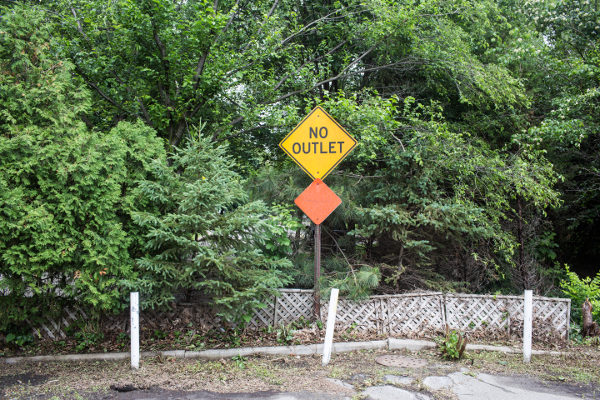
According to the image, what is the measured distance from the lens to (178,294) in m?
6.36

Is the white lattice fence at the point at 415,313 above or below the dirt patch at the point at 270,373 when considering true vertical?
above

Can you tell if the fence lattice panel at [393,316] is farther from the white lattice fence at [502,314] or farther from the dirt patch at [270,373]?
the dirt patch at [270,373]

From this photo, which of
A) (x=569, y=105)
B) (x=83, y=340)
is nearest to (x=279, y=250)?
(x=83, y=340)

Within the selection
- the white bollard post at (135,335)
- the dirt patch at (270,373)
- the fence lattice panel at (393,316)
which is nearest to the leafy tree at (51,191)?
the white bollard post at (135,335)

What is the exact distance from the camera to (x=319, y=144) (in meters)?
6.07

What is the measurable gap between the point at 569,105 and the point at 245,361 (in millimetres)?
8491

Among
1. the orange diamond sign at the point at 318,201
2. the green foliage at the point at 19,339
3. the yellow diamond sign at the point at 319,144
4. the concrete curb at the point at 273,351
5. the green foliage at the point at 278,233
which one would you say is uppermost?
the yellow diamond sign at the point at 319,144

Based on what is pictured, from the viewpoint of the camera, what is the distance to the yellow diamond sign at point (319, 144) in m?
6.01

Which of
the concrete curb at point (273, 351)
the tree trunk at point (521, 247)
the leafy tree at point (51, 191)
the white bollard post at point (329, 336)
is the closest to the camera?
the leafy tree at point (51, 191)

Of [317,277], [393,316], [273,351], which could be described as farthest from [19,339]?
[393,316]

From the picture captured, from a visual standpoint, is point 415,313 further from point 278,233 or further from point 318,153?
point 318,153

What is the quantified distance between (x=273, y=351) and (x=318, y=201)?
2229 millimetres

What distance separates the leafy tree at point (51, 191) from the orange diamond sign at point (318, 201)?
2.33m

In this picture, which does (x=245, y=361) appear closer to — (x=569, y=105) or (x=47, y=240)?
(x=47, y=240)
